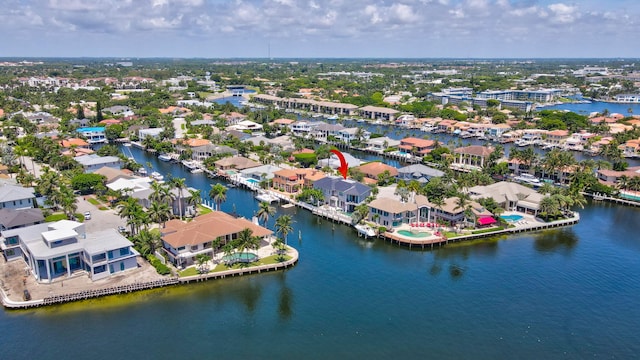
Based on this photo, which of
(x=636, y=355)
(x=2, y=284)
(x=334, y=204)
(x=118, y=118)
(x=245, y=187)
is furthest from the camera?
(x=118, y=118)

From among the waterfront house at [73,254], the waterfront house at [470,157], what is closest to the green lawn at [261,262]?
the waterfront house at [73,254]

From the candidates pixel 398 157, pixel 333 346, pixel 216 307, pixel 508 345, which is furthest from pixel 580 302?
pixel 398 157

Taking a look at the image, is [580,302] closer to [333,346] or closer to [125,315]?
[333,346]

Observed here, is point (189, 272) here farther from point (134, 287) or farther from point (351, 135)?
point (351, 135)

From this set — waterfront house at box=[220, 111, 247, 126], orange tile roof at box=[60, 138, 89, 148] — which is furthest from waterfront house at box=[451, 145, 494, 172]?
orange tile roof at box=[60, 138, 89, 148]

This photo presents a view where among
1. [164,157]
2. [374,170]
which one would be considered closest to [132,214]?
[374,170]

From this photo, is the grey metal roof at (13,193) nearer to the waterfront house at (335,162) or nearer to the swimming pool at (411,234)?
the swimming pool at (411,234)
